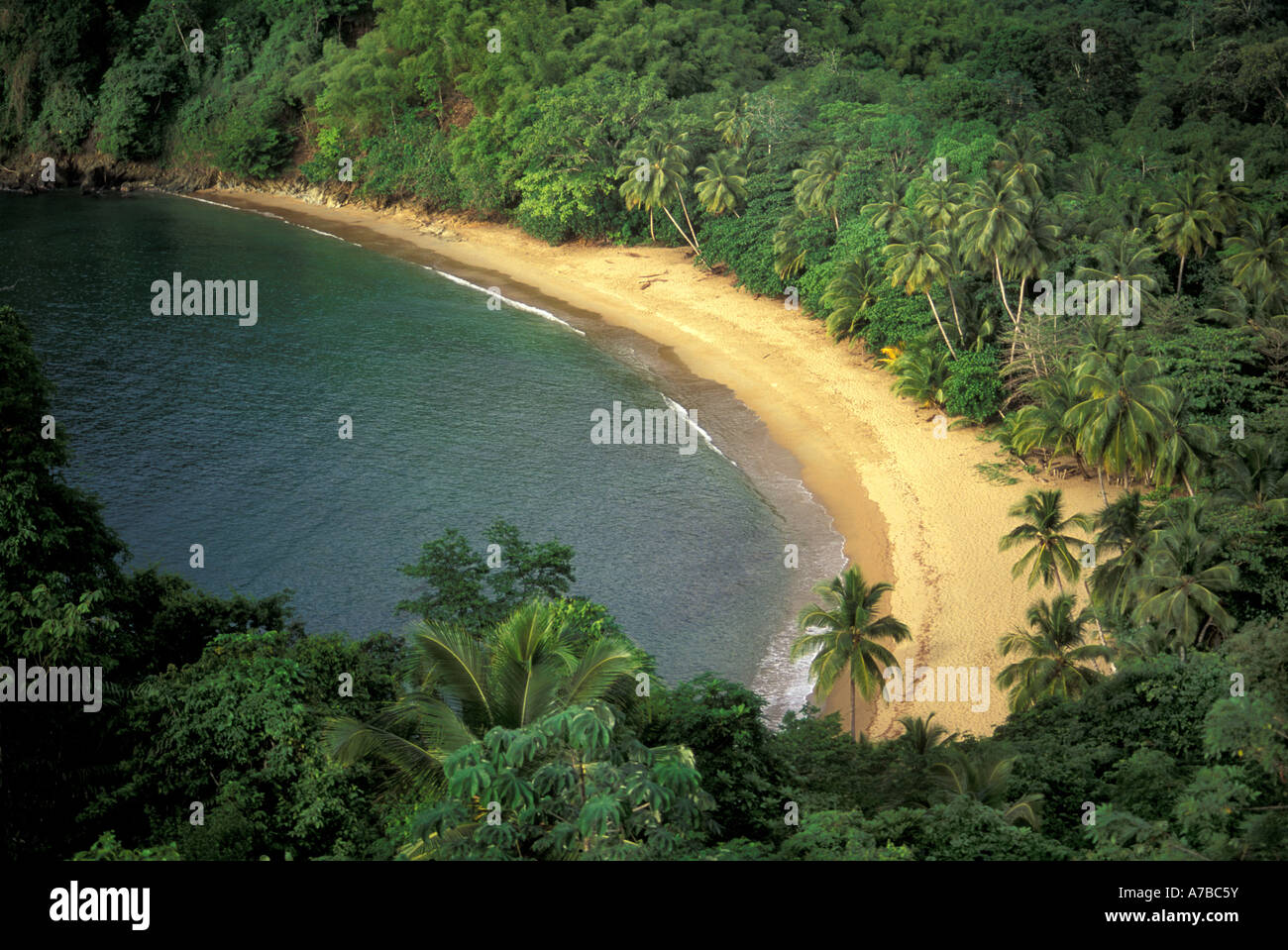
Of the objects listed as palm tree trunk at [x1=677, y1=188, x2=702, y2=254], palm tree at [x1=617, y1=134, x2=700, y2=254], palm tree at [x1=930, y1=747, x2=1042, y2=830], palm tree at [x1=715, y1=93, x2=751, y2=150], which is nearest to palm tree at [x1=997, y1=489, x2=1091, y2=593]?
palm tree at [x1=930, y1=747, x2=1042, y2=830]

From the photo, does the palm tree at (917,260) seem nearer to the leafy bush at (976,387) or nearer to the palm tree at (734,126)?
the leafy bush at (976,387)

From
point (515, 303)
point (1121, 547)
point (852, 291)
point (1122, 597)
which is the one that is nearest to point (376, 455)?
point (515, 303)

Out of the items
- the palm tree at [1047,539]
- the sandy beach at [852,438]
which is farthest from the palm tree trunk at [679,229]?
the palm tree at [1047,539]

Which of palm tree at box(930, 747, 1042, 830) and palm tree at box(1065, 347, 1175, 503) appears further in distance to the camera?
palm tree at box(1065, 347, 1175, 503)

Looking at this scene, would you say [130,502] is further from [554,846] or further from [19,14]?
[19,14]

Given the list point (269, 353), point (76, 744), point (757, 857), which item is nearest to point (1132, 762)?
point (757, 857)

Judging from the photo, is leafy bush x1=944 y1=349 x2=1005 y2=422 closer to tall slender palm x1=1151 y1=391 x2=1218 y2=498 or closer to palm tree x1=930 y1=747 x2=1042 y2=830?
tall slender palm x1=1151 y1=391 x2=1218 y2=498
